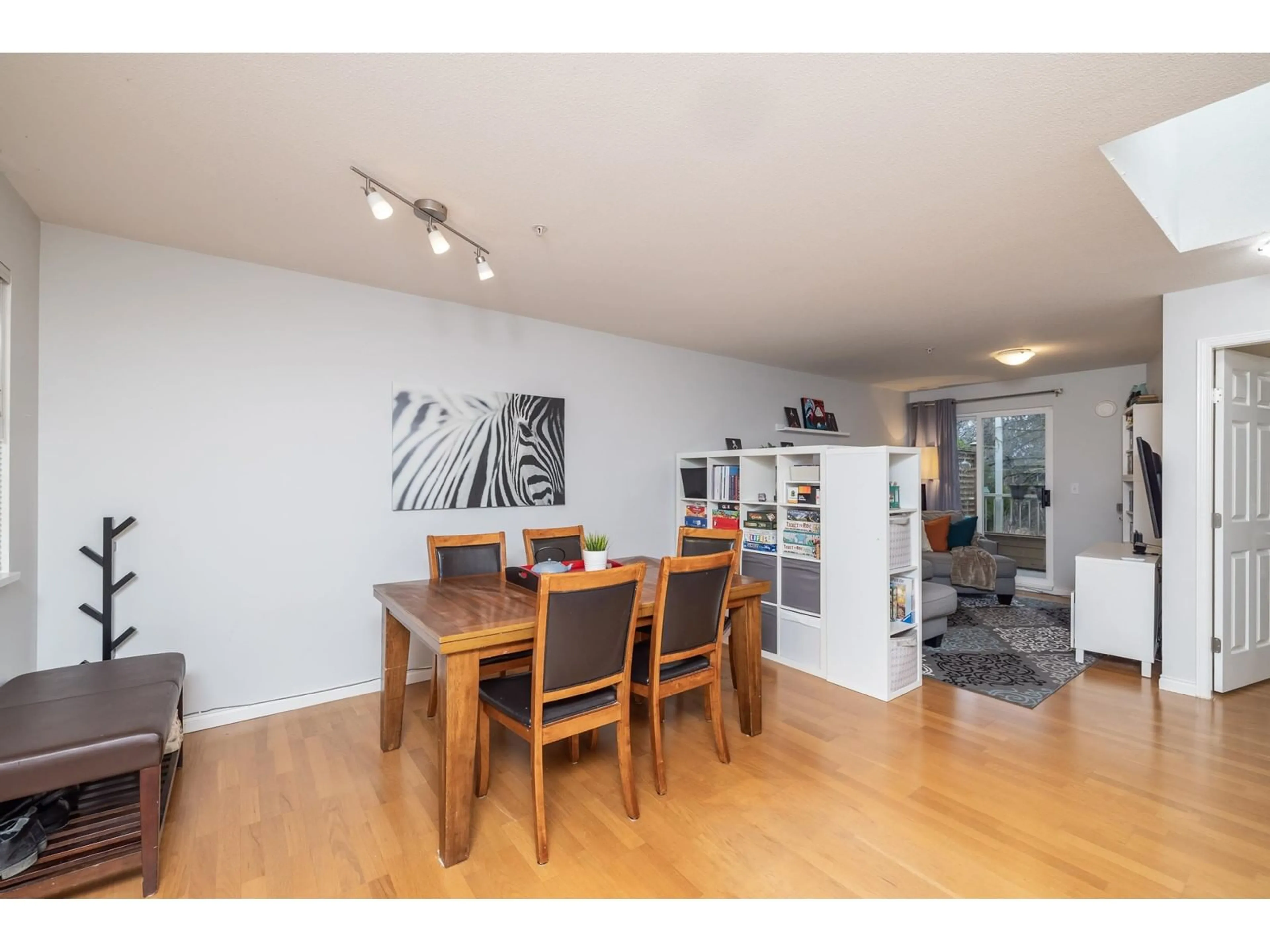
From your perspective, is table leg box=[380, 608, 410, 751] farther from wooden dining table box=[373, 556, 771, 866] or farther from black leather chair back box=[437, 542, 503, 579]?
black leather chair back box=[437, 542, 503, 579]

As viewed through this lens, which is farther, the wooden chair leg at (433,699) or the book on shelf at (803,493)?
the book on shelf at (803,493)

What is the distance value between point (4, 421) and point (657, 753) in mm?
2805

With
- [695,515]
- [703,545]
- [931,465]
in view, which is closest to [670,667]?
[703,545]

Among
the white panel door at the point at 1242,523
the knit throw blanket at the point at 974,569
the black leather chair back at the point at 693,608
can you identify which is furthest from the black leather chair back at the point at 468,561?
the knit throw blanket at the point at 974,569

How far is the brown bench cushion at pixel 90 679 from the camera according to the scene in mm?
1836

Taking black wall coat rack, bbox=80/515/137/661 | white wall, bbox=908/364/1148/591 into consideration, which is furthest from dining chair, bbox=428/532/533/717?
white wall, bbox=908/364/1148/591

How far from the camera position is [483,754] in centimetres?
216

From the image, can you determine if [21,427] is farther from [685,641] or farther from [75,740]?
[685,641]

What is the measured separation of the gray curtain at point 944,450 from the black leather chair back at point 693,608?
17.8 ft

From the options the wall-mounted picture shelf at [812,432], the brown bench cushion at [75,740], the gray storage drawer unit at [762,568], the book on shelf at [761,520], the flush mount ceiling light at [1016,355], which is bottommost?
the brown bench cushion at [75,740]

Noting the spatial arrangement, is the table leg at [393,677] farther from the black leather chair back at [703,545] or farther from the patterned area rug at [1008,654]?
the patterned area rug at [1008,654]

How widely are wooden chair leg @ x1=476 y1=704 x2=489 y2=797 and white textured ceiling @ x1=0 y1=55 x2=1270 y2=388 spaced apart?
204 centimetres

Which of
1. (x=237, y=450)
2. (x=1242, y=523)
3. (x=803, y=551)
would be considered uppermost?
(x=237, y=450)
